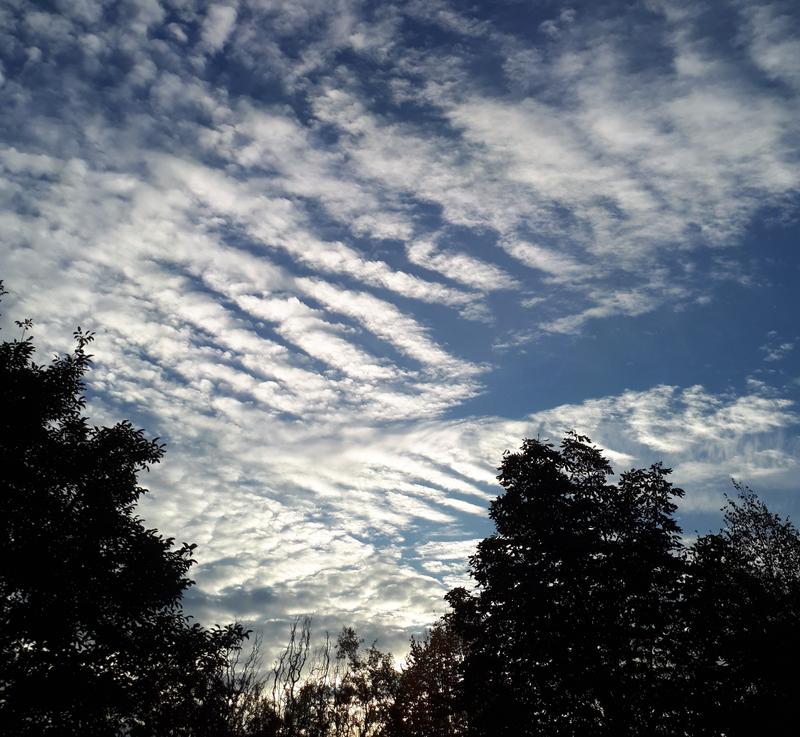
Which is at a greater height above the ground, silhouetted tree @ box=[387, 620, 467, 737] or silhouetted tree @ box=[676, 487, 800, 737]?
silhouetted tree @ box=[676, 487, 800, 737]

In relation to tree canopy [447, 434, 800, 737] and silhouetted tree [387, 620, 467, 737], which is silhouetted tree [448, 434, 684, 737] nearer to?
tree canopy [447, 434, 800, 737]

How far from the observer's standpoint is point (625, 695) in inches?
728

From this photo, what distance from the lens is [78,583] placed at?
1518 cm

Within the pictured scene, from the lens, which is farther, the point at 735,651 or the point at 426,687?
the point at 426,687

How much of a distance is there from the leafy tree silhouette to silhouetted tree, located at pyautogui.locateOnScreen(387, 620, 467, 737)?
72.7ft

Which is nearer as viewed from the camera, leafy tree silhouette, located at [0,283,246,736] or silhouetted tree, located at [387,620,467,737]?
leafy tree silhouette, located at [0,283,246,736]

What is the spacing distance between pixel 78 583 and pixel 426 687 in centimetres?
3086

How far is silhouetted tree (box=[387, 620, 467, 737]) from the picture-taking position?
3581 centimetres

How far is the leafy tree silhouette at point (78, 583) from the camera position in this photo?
1424 cm

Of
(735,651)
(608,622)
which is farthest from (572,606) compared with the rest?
(735,651)

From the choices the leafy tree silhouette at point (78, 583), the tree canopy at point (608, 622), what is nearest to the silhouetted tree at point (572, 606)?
the tree canopy at point (608, 622)

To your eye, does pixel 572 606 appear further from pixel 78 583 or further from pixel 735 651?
pixel 78 583

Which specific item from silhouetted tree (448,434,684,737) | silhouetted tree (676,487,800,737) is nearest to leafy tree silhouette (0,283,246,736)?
silhouetted tree (448,434,684,737)

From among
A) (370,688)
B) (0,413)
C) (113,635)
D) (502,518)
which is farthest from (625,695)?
(370,688)
